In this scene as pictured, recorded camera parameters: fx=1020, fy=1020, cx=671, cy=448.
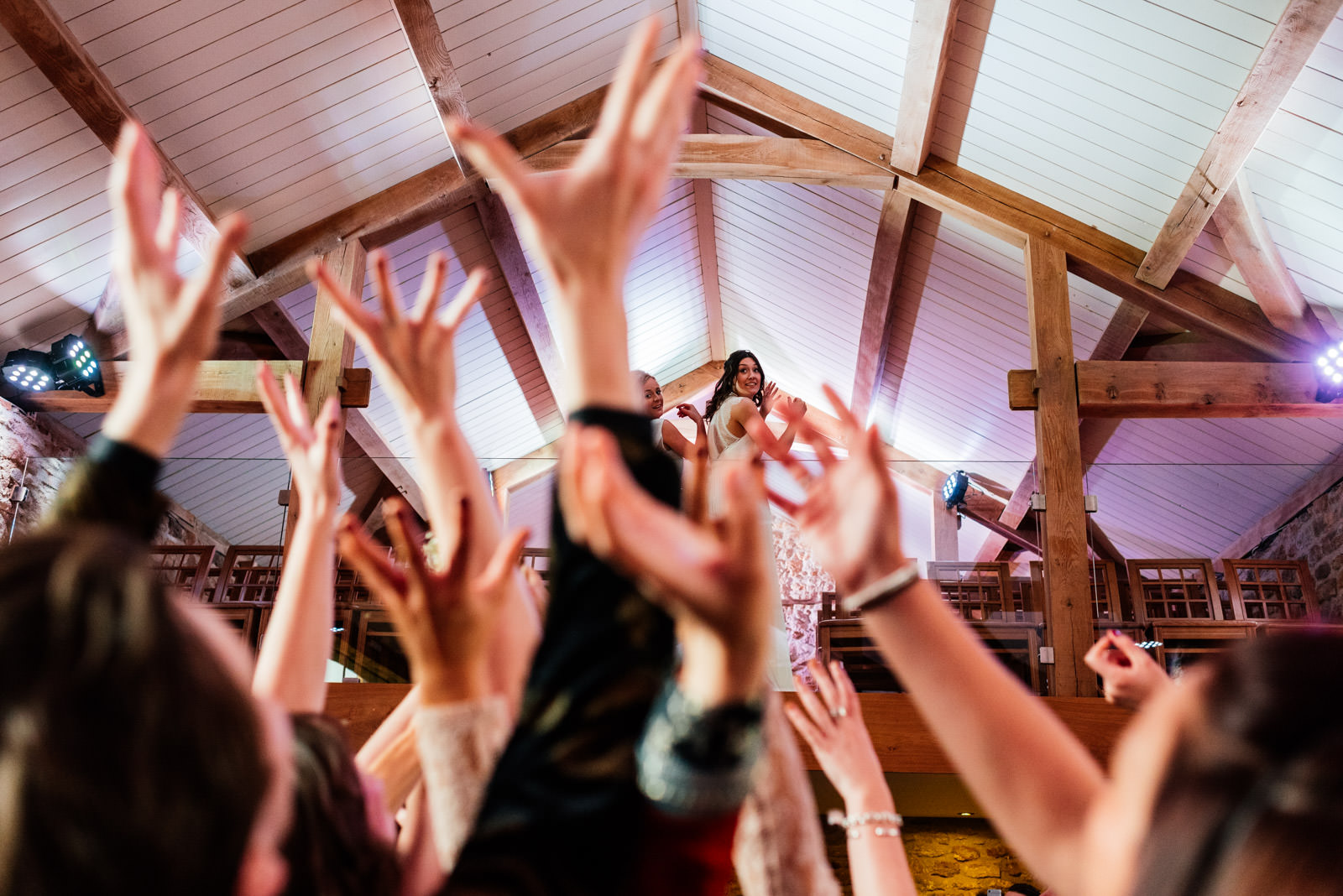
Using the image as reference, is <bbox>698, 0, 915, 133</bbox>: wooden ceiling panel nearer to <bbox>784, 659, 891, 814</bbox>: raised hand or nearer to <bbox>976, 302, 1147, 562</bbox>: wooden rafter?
<bbox>976, 302, 1147, 562</bbox>: wooden rafter

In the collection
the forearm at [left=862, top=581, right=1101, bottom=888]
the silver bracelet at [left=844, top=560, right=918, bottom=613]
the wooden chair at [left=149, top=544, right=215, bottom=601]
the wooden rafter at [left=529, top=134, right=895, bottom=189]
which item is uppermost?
the wooden rafter at [left=529, top=134, right=895, bottom=189]

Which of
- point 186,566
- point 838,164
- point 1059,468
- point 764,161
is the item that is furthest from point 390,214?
point 1059,468

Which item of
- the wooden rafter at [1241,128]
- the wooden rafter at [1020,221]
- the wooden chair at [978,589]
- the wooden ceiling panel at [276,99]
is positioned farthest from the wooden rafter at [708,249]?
the wooden chair at [978,589]

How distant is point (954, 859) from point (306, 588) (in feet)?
16.3

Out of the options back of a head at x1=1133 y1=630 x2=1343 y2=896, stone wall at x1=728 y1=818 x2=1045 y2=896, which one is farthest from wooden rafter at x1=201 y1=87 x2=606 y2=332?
back of a head at x1=1133 y1=630 x2=1343 y2=896

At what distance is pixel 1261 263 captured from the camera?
4387mm

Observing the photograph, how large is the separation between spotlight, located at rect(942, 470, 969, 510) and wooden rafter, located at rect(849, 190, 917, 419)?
1.75 meters

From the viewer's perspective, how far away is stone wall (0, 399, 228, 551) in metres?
4.12

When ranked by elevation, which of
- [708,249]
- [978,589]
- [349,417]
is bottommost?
[978,589]

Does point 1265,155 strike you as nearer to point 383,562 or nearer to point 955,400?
point 955,400

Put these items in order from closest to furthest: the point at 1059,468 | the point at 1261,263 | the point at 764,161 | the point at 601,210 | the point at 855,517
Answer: the point at 601,210
the point at 855,517
the point at 1261,263
the point at 1059,468
the point at 764,161

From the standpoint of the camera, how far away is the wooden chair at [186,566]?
4266 millimetres

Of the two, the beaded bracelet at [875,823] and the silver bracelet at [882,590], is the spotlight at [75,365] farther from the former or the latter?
the silver bracelet at [882,590]

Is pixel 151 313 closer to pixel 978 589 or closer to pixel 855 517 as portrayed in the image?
pixel 855 517
